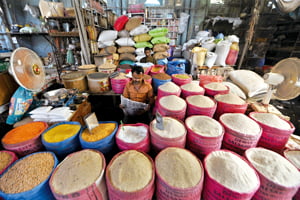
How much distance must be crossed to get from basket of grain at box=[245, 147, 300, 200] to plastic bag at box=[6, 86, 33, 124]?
1.94 meters

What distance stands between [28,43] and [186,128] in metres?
9.76

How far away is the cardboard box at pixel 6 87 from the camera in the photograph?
1.24 meters

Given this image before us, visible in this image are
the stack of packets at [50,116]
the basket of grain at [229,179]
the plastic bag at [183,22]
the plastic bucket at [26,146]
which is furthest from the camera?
the plastic bag at [183,22]

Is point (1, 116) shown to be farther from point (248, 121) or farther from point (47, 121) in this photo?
point (248, 121)

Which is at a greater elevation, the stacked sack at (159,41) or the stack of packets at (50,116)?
the stacked sack at (159,41)

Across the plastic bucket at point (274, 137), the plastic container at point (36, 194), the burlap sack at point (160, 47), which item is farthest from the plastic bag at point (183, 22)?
the plastic container at point (36, 194)

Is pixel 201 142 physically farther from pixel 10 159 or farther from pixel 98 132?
pixel 10 159

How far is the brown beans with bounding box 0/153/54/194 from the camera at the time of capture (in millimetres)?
621

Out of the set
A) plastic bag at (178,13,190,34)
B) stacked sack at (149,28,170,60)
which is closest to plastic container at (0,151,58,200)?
stacked sack at (149,28,170,60)

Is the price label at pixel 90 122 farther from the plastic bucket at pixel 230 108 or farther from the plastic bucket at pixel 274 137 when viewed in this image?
the plastic bucket at pixel 274 137

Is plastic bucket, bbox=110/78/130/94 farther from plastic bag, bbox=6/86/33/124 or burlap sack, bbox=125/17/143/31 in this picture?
burlap sack, bbox=125/17/143/31

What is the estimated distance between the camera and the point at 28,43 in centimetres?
685

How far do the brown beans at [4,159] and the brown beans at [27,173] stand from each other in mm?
81

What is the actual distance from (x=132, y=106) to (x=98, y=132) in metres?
0.65
